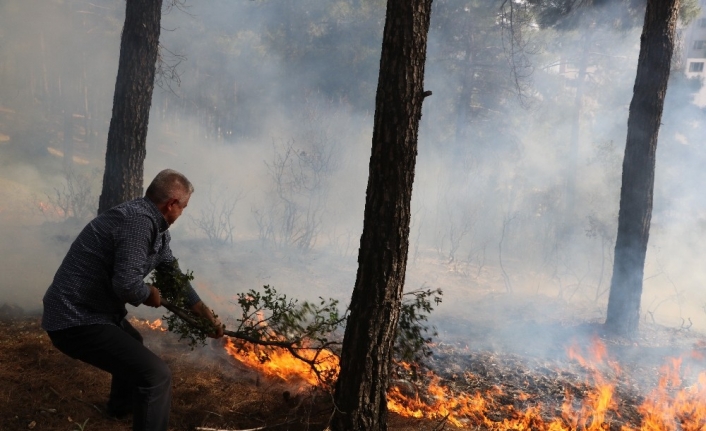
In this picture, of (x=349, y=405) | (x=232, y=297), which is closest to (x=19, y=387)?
(x=349, y=405)

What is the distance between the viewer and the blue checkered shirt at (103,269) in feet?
10.8

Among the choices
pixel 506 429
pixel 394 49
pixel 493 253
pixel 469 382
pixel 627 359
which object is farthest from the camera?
pixel 493 253

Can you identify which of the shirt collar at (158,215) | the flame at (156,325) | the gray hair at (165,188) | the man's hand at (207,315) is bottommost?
the flame at (156,325)

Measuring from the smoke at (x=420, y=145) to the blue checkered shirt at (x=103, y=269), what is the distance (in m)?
10.1

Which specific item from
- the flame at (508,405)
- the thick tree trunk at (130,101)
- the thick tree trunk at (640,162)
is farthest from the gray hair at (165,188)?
the thick tree trunk at (640,162)

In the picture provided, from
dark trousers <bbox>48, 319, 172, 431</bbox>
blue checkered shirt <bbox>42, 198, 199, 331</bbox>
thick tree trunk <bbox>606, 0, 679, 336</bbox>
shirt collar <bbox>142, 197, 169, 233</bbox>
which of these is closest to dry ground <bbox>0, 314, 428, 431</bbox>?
Answer: dark trousers <bbox>48, 319, 172, 431</bbox>

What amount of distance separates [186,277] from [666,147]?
17959 millimetres

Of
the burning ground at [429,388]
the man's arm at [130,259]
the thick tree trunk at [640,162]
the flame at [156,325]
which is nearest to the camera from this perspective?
the man's arm at [130,259]

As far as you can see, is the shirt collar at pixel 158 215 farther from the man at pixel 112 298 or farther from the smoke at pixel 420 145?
the smoke at pixel 420 145

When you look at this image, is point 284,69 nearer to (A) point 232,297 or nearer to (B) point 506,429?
(A) point 232,297

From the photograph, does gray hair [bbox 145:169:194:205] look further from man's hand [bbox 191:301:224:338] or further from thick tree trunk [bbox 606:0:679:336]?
thick tree trunk [bbox 606:0:679:336]

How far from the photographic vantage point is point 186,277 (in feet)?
13.0

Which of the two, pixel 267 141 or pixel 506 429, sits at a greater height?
pixel 267 141

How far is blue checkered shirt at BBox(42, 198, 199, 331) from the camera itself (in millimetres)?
3287
